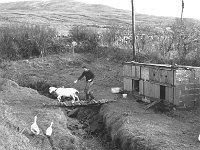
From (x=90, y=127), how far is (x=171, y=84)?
501 cm

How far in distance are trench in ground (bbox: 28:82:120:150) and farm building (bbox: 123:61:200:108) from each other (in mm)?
3341

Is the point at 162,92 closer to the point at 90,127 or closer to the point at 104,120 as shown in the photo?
the point at 104,120

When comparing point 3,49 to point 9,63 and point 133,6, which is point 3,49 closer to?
point 9,63

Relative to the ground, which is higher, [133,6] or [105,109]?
[133,6]

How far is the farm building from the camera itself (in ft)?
55.9

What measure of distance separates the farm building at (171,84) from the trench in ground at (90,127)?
3.34m

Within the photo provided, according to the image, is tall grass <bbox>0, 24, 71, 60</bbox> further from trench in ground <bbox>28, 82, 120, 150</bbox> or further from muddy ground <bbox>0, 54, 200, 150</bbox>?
trench in ground <bbox>28, 82, 120, 150</bbox>

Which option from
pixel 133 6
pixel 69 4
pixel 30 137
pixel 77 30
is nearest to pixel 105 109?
pixel 30 137

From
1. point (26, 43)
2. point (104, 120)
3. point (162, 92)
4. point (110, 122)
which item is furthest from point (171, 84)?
point (26, 43)

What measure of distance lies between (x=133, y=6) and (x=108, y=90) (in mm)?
8106

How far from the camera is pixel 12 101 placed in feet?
61.3

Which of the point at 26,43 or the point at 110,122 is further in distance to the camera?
the point at 26,43

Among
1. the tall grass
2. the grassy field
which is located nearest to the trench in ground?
the grassy field

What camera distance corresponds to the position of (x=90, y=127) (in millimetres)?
17422
